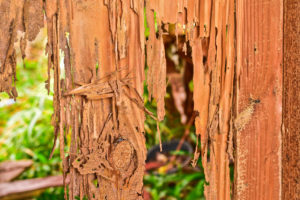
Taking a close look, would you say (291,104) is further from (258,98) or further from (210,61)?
(210,61)

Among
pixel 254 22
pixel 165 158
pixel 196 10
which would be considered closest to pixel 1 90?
pixel 196 10

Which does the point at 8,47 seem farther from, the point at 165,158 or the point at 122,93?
the point at 165,158

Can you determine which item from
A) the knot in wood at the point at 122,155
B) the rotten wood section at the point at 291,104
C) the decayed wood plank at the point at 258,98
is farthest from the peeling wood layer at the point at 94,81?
the rotten wood section at the point at 291,104

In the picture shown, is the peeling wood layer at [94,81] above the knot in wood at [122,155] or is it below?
above

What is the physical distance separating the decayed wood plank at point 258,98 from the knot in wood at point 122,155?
0.73 ft

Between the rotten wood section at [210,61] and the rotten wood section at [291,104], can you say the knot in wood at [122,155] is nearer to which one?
the rotten wood section at [210,61]

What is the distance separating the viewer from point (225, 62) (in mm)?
588

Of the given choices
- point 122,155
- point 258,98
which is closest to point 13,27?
point 122,155

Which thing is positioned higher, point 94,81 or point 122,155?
point 94,81

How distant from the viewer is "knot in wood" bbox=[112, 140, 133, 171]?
548 mm

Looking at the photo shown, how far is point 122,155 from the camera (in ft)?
1.82

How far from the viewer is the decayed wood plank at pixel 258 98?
59cm

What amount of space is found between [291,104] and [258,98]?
84 mm

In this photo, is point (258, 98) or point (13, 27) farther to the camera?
point (258, 98)
